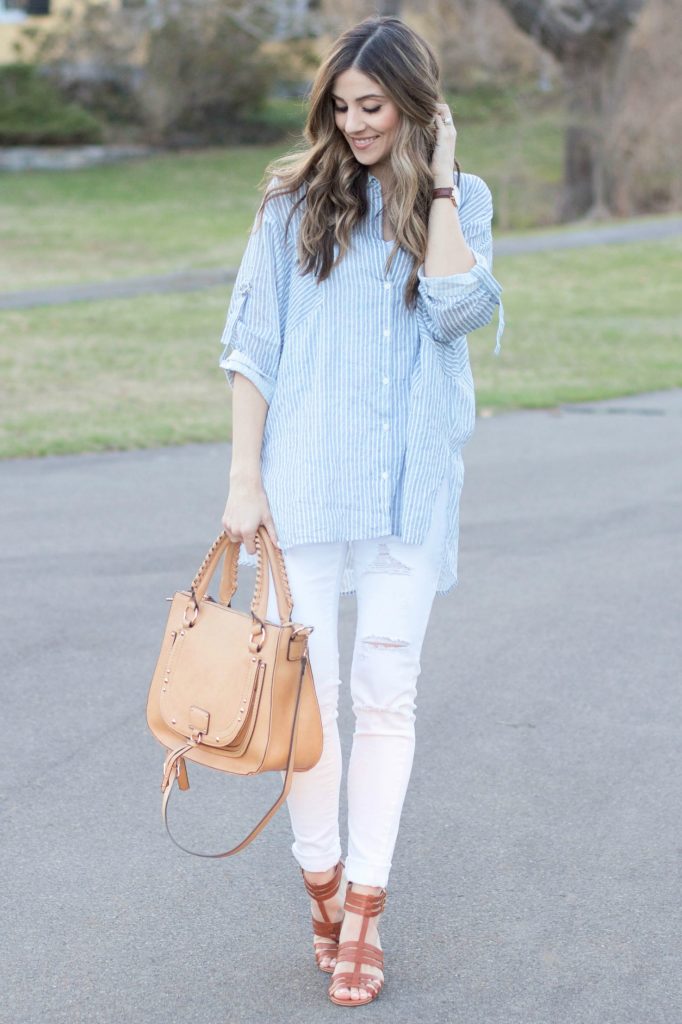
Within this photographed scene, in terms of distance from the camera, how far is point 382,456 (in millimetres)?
2936

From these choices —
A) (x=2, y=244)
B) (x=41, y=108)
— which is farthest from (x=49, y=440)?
(x=41, y=108)

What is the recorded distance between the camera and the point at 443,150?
9.41 ft

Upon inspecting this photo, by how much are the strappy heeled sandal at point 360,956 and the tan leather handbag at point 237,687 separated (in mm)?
319

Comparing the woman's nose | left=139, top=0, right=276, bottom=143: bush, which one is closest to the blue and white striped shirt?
the woman's nose

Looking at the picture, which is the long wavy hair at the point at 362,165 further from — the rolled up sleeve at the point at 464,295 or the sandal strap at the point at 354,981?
the sandal strap at the point at 354,981

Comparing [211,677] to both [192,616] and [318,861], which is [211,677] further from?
[318,861]

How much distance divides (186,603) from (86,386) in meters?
7.95

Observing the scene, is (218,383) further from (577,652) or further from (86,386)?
(577,652)

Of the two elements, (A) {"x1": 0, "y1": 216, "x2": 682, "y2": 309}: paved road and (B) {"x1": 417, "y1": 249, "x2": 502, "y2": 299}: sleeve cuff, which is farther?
(A) {"x1": 0, "y1": 216, "x2": 682, "y2": 309}: paved road

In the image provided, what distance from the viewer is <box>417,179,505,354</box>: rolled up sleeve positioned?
2.84m

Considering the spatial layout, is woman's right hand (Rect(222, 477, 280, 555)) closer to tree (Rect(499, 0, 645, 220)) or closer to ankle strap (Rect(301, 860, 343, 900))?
ankle strap (Rect(301, 860, 343, 900))

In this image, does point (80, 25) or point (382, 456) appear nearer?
point (382, 456)

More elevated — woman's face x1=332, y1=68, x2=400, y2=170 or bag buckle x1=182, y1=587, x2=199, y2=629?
woman's face x1=332, y1=68, x2=400, y2=170

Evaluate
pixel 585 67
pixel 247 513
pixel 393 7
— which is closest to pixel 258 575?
pixel 247 513
